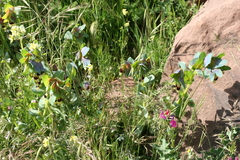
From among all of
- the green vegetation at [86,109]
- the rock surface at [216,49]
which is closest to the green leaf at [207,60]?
the green vegetation at [86,109]

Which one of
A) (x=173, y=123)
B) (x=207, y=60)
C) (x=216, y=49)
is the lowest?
(x=173, y=123)

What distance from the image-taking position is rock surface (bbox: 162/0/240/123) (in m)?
1.97

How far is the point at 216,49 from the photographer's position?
210 cm

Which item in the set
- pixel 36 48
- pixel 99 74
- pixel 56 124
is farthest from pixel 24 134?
Result: pixel 99 74

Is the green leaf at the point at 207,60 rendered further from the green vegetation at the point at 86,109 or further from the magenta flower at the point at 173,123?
the magenta flower at the point at 173,123

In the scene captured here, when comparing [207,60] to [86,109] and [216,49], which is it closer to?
[216,49]

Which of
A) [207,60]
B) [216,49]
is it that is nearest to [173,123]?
[207,60]

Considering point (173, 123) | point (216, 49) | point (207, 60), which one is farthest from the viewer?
point (216, 49)

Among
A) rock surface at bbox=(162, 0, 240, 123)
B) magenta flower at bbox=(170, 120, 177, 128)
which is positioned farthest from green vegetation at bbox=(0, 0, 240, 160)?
rock surface at bbox=(162, 0, 240, 123)

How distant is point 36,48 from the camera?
1.84m

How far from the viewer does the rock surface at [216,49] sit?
6.47 feet

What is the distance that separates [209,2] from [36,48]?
4.73 feet

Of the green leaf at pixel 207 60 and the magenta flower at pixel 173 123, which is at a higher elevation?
the green leaf at pixel 207 60

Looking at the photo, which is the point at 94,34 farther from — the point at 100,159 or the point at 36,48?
the point at 100,159
